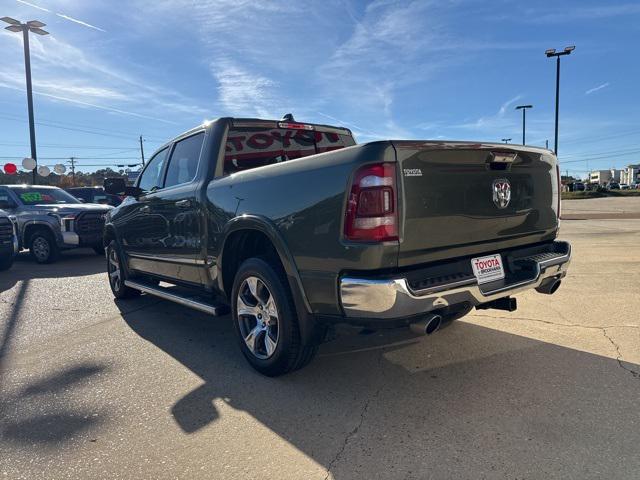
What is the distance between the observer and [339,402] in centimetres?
313

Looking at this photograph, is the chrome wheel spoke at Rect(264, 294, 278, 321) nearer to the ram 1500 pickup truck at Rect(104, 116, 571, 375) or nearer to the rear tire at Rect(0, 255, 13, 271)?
the ram 1500 pickup truck at Rect(104, 116, 571, 375)

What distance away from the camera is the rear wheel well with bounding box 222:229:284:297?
3.66 m

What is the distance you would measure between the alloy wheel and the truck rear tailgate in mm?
1175

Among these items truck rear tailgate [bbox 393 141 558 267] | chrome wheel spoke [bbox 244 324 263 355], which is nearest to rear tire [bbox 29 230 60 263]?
chrome wheel spoke [bbox 244 324 263 355]

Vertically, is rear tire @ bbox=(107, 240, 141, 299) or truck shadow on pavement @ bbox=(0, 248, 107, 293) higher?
rear tire @ bbox=(107, 240, 141, 299)

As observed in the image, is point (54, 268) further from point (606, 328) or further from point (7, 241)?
point (606, 328)

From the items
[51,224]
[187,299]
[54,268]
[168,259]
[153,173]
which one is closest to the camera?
[187,299]

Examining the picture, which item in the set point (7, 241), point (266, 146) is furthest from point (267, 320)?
point (7, 241)

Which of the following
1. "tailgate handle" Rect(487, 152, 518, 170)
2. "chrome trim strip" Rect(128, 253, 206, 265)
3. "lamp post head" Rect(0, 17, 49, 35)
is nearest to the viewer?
"tailgate handle" Rect(487, 152, 518, 170)

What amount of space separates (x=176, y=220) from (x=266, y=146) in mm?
1112

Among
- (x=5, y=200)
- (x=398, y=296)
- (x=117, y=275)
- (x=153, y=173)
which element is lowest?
(x=117, y=275)

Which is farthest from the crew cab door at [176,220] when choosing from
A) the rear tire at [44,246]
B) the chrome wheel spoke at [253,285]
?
the rear tire at [44,246]

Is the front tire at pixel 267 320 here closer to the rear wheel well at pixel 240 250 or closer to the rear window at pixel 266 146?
the rear wheel well at pixel 240 250

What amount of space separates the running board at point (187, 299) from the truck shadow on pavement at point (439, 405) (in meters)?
0.43
